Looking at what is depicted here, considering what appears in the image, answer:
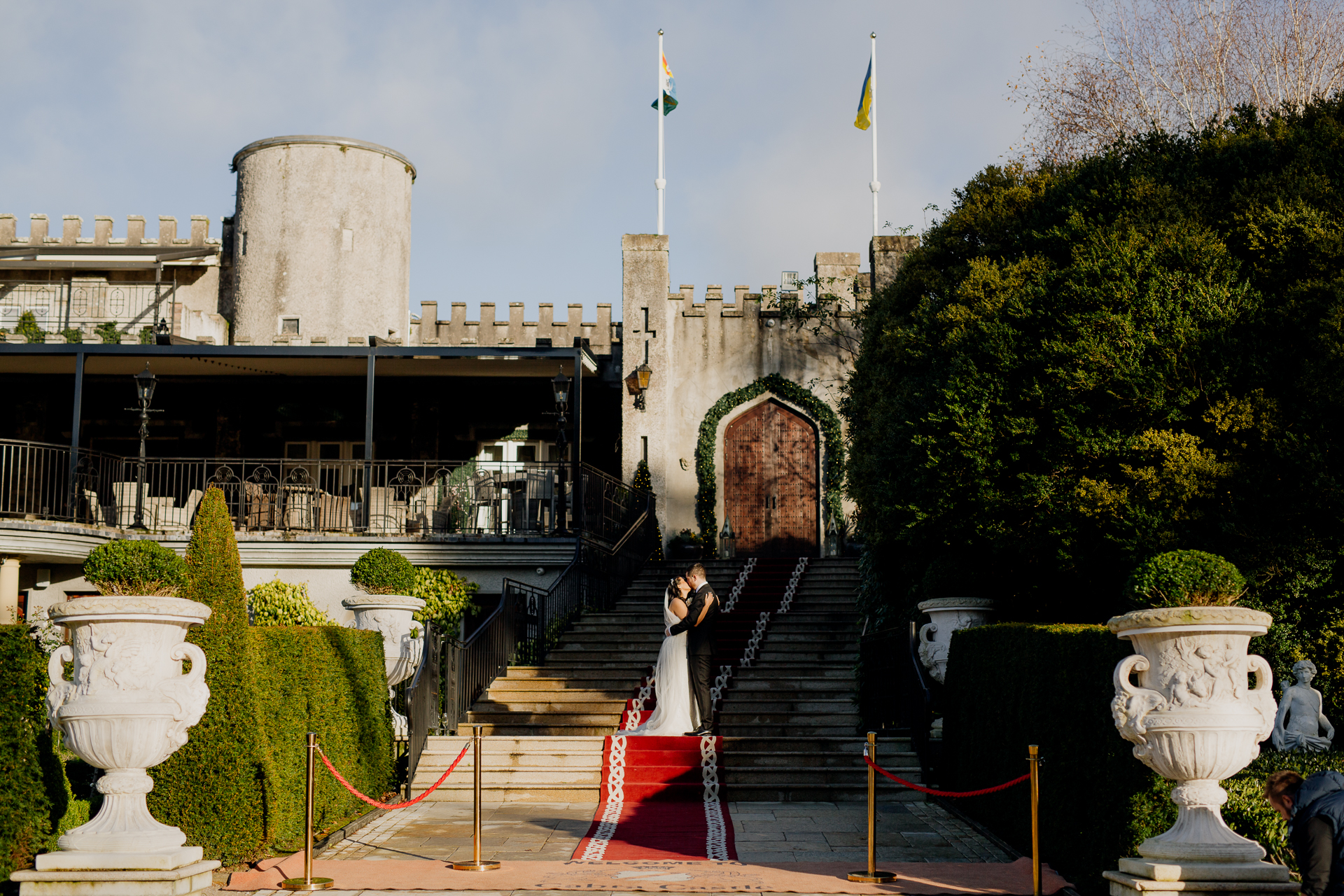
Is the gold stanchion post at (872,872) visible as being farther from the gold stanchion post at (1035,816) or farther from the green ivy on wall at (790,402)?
the green ivy on wall at (790,402)

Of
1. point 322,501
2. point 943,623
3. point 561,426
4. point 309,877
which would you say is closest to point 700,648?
point 943,623

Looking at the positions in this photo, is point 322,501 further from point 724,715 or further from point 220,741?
point 220,741

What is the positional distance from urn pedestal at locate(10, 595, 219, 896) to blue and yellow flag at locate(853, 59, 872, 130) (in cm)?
1990

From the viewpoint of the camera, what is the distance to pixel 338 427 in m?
22.0

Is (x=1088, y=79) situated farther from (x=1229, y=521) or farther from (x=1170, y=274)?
(x=1229, y=521)

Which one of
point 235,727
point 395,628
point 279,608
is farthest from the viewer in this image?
point 279,608

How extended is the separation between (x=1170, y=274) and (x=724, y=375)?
37.3ft

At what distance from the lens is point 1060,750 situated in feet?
23.9

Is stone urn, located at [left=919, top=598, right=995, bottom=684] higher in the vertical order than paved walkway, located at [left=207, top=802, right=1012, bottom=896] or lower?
higher

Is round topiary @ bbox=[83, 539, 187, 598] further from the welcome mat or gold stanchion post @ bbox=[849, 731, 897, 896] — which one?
gold stanchion post @ bbox=[849, 731, 897, 896]

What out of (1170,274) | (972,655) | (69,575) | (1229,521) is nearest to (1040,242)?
(1170,274)

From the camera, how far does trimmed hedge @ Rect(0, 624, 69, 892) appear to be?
603 centimetres

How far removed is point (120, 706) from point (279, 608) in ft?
37.1

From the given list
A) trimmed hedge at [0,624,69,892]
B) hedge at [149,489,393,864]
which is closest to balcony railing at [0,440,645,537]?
hedge at [149,489,393,864]
